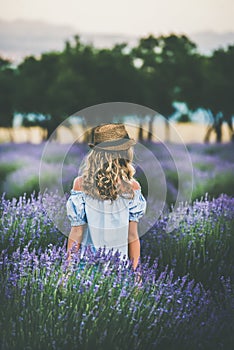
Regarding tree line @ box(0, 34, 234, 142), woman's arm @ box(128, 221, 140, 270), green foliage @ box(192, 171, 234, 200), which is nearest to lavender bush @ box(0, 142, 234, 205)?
green foliage @ box(192, 171, 234, 200)

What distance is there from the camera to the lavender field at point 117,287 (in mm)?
2230

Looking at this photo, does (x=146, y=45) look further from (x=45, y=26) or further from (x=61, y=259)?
(x=61, y=259)

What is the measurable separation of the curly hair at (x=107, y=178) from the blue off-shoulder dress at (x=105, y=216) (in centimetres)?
3

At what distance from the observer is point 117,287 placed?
235 cm

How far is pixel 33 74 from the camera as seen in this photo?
3.38 metres

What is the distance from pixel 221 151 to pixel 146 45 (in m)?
0.81

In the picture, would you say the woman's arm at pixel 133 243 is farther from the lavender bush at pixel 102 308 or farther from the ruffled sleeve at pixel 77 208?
the ruffled sleeve at pixel 77 208

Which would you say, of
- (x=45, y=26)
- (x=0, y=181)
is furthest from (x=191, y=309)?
(x=45, y=26)

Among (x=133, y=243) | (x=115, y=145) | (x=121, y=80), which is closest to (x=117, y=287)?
(x=133, y=243)

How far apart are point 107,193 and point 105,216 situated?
11 cm

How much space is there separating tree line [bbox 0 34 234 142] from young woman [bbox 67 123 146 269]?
0.91m

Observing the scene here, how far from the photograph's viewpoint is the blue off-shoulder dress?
2480 millimetres

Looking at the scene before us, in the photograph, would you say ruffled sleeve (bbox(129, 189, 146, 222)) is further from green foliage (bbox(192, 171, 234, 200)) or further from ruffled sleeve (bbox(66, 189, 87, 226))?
green foliage (bbox(192, 171, 234, 200))

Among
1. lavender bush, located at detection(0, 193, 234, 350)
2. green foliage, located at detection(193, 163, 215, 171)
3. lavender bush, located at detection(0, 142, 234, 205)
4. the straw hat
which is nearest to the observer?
lavender bush, located at detection(0, 193, 234, 350)
